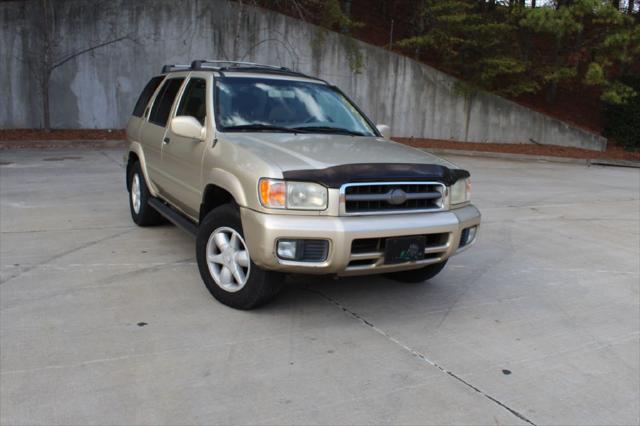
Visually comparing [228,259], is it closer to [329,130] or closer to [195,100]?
[329,130]

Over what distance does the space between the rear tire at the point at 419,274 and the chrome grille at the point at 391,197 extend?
843 mm

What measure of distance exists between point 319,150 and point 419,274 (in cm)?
157

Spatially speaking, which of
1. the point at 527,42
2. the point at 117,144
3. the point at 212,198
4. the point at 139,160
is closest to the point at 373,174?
the point at 212,198

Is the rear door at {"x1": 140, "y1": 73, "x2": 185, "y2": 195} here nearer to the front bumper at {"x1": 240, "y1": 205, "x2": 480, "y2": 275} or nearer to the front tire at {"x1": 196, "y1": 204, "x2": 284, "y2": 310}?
the front tire at {"x1": 196, "y1": 204, "x2": 284, "y2": 310}

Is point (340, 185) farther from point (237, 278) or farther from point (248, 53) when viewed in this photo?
point (248, 53)

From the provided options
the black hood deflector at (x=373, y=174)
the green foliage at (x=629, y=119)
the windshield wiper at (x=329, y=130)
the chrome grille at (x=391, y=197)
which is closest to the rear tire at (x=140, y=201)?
the windshield wiper at (x=329, y=130)

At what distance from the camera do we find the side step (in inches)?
196

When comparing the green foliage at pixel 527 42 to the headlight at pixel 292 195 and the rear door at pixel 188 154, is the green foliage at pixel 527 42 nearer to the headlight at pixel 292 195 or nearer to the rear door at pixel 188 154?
the rear door at pixel 188 154

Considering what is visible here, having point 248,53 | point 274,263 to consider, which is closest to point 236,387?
point 274,263

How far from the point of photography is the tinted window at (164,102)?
19.3 ft

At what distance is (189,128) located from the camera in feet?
15.3

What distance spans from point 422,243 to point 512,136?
17.3 metres

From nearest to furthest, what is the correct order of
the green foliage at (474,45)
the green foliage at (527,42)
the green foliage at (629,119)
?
1. the green foliage at (527,42)
2. the green foliage at (474,45)
3. the green foliage at (629,119)

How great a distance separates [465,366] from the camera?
3.58m
